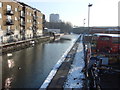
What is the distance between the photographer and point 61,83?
453 inches

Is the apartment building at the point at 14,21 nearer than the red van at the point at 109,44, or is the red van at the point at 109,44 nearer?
the red van at the point at 109,44

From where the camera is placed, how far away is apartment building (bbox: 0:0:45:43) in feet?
119

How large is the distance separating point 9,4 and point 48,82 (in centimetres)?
3150

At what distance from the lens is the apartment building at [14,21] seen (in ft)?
119

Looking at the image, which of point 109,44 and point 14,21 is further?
point 14,21

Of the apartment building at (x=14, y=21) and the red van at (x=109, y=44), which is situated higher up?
the apartment building at (x=14, y=21)

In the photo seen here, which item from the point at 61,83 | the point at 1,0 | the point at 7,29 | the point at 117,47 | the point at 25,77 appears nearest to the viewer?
the point at 61,83

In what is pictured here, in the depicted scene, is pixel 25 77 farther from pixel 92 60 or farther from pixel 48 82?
pixel 92 60

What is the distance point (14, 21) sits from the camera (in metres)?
42.2

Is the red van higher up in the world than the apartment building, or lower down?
lower down

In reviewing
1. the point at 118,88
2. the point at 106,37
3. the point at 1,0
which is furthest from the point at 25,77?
the point at 1,0

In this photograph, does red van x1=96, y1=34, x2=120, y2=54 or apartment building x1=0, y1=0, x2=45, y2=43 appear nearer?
red van x1=96, y1=34, x2=120, y2=54

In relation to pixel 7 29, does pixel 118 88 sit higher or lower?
lower

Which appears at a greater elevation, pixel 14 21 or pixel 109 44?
pixel 14 21
